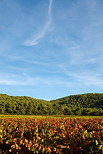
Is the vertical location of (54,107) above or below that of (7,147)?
above

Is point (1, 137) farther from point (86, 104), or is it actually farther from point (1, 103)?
point (86, 104)

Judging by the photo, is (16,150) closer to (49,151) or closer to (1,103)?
(49,151)

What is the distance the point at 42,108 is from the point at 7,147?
104m

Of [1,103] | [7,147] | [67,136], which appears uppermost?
[1,103]

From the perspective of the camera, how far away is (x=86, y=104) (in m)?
160

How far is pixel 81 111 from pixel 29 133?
346 ft

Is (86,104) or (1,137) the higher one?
(86,104)

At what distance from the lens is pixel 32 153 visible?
649cm

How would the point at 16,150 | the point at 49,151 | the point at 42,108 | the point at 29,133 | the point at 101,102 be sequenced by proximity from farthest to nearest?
the point at 101,102 → the point at 42,108 → the point at 29,133 → the point at 16,150 → the point at 49,151

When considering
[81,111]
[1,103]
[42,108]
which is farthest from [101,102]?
[1,103]

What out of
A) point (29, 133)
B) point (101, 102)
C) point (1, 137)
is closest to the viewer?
point (1, 137)

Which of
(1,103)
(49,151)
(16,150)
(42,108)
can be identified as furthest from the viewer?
(42,108)

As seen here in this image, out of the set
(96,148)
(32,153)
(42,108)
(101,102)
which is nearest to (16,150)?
(32,153)

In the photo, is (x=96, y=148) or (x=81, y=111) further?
(x=81, y=111)
